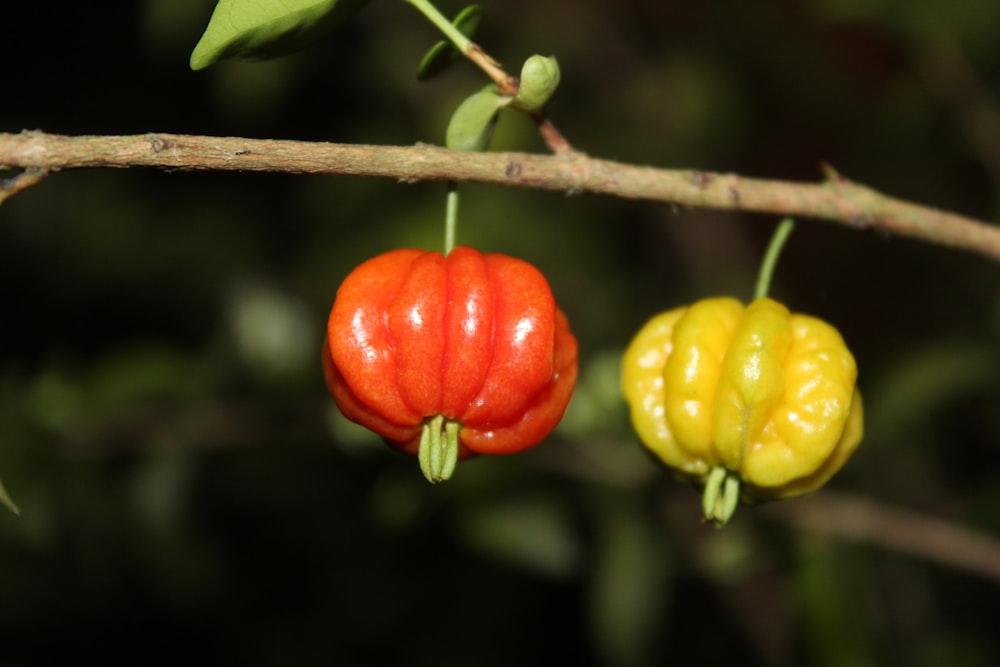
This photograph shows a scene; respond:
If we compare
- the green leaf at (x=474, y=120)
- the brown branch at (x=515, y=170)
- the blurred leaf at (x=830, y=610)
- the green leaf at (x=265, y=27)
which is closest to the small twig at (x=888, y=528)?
the blurred leaf at (x=830, y=610)

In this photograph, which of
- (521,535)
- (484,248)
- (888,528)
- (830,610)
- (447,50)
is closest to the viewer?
(447,50)

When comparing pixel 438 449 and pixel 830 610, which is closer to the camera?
pixel 438 449

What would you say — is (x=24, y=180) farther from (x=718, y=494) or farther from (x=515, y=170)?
(x=718, y=494)

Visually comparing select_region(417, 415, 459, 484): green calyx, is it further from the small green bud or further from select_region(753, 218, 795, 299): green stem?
select_region(753, 218, 795, 299): green stem

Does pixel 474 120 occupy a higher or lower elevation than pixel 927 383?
higher

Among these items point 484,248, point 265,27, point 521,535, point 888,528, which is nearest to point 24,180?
point 265,27

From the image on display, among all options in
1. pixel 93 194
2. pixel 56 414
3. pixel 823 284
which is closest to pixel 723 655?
pixel 823 284

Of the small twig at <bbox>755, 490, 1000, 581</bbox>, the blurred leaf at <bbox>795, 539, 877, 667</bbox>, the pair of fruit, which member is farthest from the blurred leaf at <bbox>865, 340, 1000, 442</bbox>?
the pair of fruit
